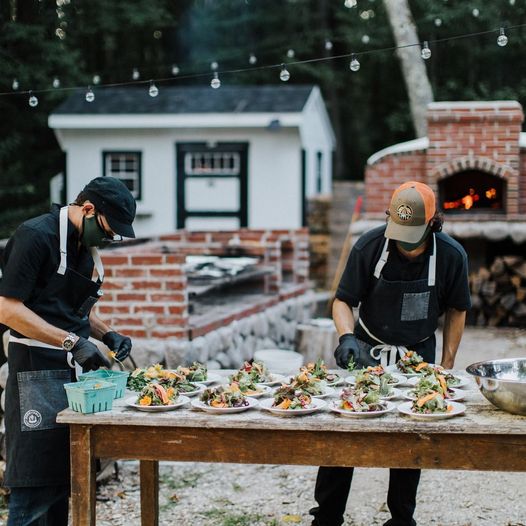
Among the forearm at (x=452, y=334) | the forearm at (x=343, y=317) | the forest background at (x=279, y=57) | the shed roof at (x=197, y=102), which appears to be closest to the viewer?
the forearm at (x=343, y=317)

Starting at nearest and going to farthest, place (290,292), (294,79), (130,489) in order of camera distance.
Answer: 1. (130,489)
2. (290,292)
3. (294,79)

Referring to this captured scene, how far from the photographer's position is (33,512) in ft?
12.0

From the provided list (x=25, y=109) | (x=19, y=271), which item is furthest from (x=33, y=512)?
(x=25, y=109)

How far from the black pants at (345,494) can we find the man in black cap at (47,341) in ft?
4.25

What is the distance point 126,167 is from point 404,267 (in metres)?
12.0

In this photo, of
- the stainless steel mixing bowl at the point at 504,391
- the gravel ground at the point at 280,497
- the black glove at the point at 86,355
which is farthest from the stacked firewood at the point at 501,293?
the black glove at the point at 86,355

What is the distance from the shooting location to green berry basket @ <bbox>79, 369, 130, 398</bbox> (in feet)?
11.8

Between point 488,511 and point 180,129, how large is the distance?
37.6ft

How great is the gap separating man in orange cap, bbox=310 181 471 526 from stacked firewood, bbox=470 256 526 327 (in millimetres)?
7022

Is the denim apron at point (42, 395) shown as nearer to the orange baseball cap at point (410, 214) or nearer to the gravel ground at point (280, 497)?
the gravel ground at point (280, 497)

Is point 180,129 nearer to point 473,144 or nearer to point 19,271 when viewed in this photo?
point 473,144

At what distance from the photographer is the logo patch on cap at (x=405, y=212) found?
4.04 m

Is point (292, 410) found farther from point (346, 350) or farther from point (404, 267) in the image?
point (404, 267)

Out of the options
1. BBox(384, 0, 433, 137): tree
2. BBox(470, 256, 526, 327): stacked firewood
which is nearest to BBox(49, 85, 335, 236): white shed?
BBox(384, 0, 433, 137): tree
